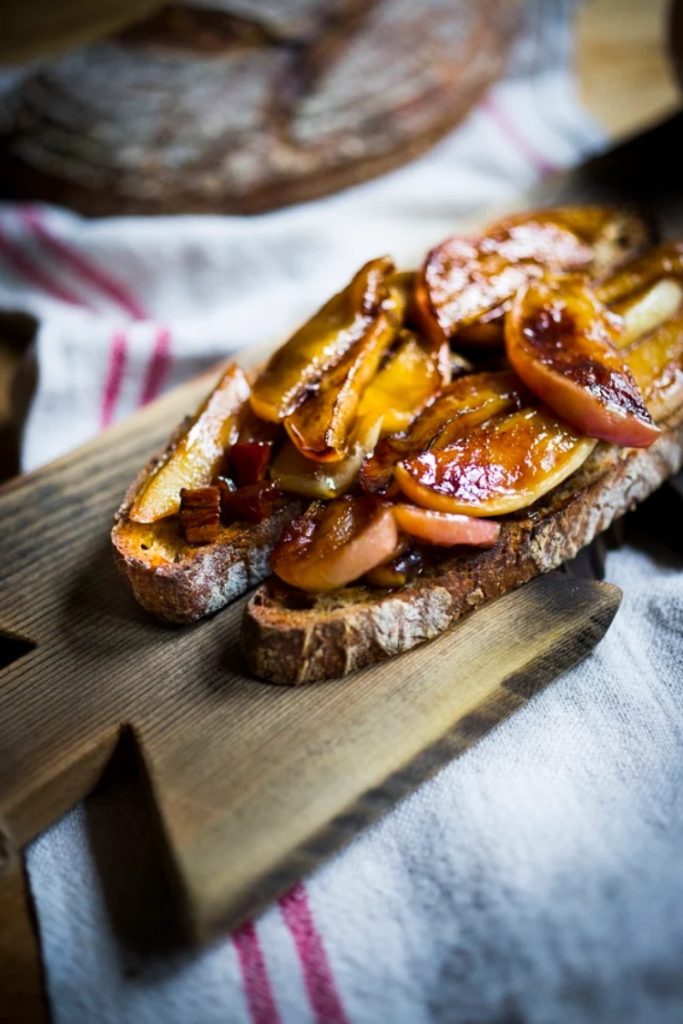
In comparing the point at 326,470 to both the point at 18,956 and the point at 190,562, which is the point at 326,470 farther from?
the point at 18,956

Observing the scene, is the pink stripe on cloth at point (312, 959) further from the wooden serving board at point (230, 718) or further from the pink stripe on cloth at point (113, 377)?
the pink stripe on cloth at point (113, 377)

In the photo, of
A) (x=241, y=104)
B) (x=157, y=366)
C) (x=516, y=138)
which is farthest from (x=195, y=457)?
(x=516, y=138)

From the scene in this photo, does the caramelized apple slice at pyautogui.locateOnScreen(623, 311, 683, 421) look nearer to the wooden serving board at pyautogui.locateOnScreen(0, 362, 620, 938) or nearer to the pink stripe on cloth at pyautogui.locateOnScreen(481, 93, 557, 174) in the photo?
the wooden serving board at pyautogui.locateOnScreen(0, 362, 620, 938)

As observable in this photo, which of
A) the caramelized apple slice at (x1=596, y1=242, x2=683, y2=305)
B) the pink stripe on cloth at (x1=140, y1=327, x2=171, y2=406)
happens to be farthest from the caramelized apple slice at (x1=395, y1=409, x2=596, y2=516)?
the pink stripe on cloth at (x1=140, y1=327, x2=171, y2=406)

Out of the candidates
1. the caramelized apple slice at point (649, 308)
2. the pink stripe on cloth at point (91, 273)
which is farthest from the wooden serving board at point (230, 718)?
the pink stripe on cloth at point (91, 273)

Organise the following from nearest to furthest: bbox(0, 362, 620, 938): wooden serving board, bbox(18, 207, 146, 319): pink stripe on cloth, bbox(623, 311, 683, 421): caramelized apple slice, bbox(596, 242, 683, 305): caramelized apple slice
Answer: bbox(0, 362, 620, 938): wooden serving board < bbox(623, 311, 683, 421): caramelized apple slice < bbox(596, 242, 683, 305): caramelized apple slice < bbox(18, 207, 146, 319): pink stripe on cloth

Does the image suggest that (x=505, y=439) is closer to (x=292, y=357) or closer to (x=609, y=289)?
(x=292, y=357)

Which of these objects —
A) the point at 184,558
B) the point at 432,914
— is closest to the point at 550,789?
the point at 432,914
